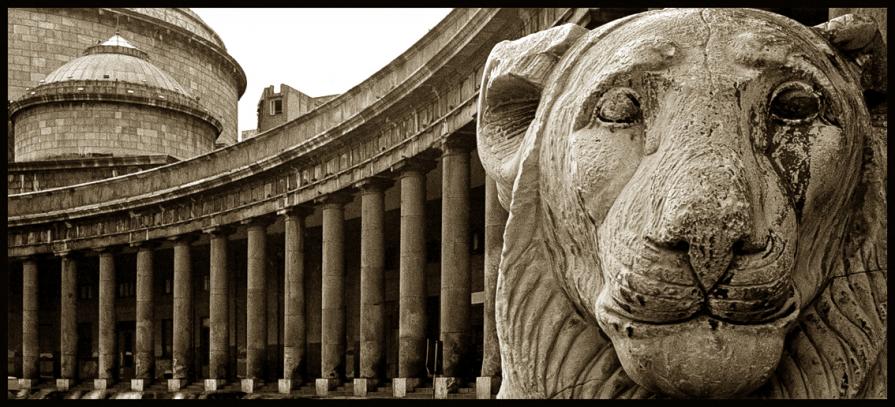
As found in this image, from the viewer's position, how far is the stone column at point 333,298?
33.6 metres

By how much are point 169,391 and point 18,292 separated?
19.4 meters

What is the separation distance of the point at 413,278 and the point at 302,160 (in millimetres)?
7913

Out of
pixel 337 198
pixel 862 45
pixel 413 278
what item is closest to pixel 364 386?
pixel 413 278

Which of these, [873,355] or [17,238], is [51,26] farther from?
[873,355]

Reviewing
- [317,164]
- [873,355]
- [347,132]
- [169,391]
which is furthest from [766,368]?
[169,391]

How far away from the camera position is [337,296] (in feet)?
111

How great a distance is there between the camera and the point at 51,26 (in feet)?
221

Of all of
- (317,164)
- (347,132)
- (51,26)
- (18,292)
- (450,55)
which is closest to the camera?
(450,55)

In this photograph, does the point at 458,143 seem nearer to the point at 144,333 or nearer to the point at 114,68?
the point at 144,333

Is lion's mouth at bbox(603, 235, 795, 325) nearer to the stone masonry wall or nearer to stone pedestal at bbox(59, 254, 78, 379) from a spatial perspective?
stone pedestal at bbox(59, 254, 78, 379)

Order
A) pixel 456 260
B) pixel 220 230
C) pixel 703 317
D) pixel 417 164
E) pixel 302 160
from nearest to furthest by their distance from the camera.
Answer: pixel 703 317 < pixel 456 260 < pixel 417 164 < pixel 302 160 < pixel 220 230

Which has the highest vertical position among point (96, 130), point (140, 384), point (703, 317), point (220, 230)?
point (96, 130)

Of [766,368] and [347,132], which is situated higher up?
[347,132]

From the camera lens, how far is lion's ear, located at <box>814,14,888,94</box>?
343 cm
